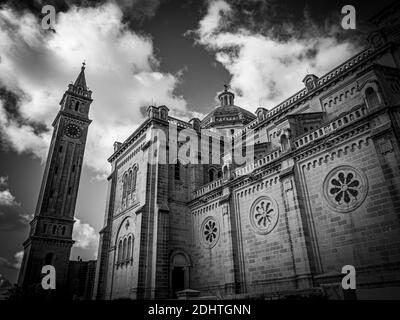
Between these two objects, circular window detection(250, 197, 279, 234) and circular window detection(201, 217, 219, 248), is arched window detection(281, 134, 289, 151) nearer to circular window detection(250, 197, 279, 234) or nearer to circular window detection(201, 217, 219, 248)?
circular window detection(250, 197, 279, 234)

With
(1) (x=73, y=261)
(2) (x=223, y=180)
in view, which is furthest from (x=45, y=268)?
(2) (x=223, y=180)

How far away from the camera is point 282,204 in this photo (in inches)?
680

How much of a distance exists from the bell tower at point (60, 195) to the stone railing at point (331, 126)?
1443 inches

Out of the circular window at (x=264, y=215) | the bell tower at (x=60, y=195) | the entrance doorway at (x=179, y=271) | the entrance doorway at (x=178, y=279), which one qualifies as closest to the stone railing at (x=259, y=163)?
the circular window at (x=264, y=215)

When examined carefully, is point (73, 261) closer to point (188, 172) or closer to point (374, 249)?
point (188, 172)

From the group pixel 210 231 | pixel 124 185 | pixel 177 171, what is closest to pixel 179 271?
pixel 210 231

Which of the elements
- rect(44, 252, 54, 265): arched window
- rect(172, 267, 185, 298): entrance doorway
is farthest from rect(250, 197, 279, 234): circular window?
rect(44, 252, 54, 265): arched window

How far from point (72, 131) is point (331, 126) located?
160 feet

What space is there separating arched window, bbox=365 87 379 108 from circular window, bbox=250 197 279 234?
7.94m

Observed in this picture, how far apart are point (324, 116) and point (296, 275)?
41.0ft

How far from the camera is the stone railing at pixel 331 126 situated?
14.4m

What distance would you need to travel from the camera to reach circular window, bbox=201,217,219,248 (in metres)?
22.1
